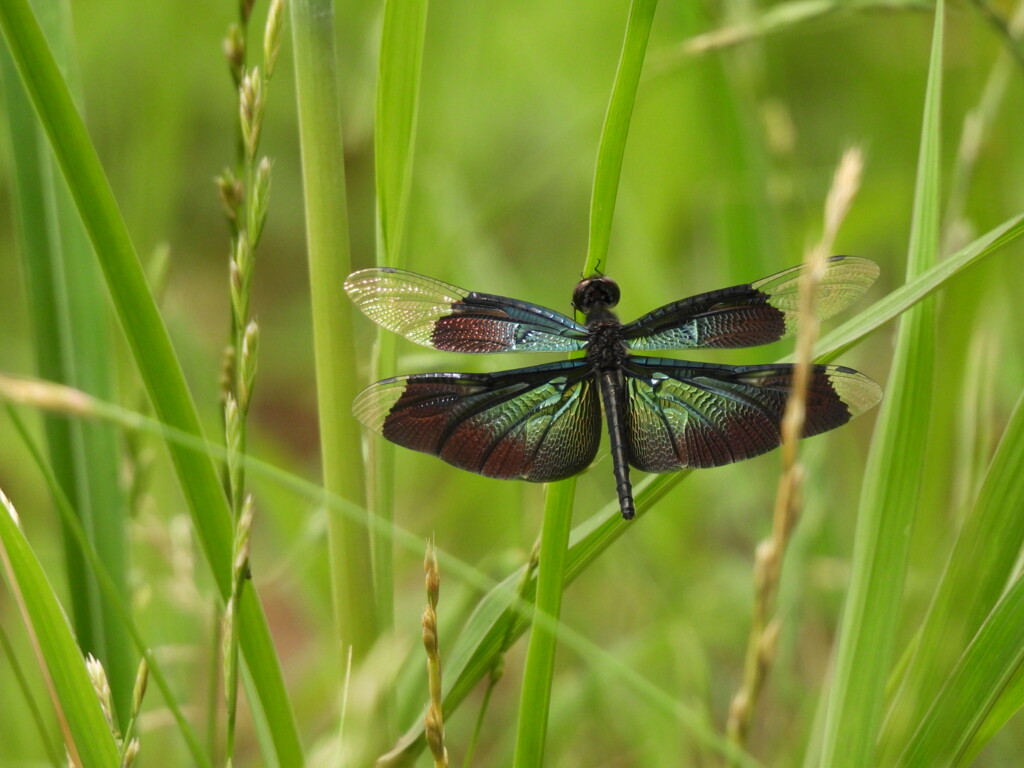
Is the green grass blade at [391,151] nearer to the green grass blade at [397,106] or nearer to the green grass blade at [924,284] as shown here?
Result: the green grass blade at [397,106]

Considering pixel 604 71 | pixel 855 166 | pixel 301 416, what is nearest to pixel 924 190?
pixel 855 166

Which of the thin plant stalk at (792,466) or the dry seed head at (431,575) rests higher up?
the thin plant stalk at (792,466)

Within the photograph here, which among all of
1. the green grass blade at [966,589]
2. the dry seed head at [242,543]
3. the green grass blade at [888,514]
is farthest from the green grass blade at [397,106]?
the green grass blade at [966,589]

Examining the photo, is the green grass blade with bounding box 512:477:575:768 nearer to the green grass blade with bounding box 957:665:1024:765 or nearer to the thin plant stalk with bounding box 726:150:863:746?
the thin plant stalk with bounding box 726:150:863:746

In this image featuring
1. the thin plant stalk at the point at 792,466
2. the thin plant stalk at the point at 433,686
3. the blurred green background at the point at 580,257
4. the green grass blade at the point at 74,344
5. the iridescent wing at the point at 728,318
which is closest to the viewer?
the thin plant stalk at the point at 792,466

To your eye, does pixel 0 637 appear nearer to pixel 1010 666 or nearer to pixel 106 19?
pixel 1010 666

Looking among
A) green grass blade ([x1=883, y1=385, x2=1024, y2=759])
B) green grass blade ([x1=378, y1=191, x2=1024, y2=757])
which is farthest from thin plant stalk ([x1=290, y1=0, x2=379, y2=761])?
green grass blade ([x1=883, y1=385, x2=1024, y2=759])
